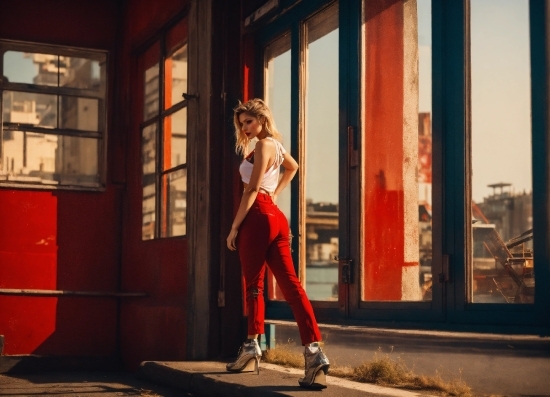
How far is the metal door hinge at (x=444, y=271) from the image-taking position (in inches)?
171

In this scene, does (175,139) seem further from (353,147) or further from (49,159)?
(353,147)

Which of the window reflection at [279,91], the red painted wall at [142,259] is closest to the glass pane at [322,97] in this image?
the window reflection at [279,91]

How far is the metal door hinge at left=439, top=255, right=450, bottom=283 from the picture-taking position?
171 inches

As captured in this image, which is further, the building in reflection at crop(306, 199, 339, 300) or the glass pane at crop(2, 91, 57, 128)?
the building in reflection at crop(306, 199, 339, 300)

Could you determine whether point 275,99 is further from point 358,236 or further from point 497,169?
point 497,169

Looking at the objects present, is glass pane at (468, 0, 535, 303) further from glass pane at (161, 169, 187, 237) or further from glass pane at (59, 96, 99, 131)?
glass pane at (59, 96, 99, 131)

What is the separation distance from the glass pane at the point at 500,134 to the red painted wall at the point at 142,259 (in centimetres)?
284

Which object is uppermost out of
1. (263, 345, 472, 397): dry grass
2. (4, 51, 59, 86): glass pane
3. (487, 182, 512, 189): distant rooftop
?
Result: (4, 51, 59, 86): glass pane

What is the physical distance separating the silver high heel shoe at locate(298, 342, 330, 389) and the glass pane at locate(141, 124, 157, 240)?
10.7 ft

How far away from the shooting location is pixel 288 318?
19.5 ft

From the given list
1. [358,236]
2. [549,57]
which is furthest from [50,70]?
[549,57]

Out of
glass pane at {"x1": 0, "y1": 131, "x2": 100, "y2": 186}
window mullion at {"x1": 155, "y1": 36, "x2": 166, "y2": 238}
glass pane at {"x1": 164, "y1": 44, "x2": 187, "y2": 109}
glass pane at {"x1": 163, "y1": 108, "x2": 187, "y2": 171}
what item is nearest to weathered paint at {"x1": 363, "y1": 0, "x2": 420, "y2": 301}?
glass pane at {"x1": 163, "y1": 108, "x2": 187, "y2": 171}

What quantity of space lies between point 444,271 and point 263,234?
941mm

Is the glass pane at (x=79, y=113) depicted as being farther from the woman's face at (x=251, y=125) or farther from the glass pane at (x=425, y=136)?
the glass pane at (x=425, y=136)
